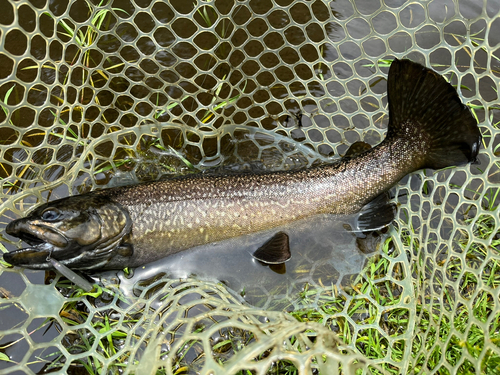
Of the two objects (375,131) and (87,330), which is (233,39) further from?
(87,330)

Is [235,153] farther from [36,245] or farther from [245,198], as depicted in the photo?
[36,245]

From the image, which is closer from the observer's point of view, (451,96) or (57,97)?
(451,96)

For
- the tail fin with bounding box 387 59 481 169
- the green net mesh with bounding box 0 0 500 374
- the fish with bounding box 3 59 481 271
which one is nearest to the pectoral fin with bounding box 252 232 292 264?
the fish with bounding box 3 59 481 271

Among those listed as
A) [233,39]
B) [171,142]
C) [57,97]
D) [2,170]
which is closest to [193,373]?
[171,142]

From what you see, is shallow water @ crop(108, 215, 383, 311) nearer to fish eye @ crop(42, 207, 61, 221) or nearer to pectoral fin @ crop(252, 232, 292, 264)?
pectoral fin @ crop(252, 232, 292, 264)

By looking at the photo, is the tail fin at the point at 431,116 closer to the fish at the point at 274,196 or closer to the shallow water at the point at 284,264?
the fish at the point at 274,196

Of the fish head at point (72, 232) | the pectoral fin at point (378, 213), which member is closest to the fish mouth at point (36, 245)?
the fish head at point (72, 232)

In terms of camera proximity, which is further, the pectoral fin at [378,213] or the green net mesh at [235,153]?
the pectoral fin at [378,213]
